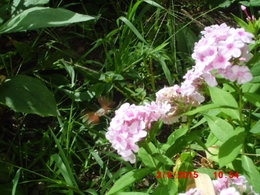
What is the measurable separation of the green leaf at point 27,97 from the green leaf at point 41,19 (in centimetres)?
22

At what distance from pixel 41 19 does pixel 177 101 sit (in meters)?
0.64

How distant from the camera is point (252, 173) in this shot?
109cm

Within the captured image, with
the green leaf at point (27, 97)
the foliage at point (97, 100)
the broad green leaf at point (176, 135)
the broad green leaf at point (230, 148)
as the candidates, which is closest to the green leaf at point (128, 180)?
the foliage at point (97, 100)

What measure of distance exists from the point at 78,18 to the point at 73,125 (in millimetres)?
490

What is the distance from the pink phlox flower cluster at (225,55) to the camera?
1.02 meters

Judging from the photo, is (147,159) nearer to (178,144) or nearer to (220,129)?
(178,144)

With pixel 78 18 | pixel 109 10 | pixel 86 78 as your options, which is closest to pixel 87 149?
pixel 86 78

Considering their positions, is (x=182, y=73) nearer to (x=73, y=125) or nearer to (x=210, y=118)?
(x=73, y=125)

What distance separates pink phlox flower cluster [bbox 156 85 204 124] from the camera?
3.99 feet

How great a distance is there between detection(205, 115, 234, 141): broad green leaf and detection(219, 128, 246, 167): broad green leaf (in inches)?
1.0

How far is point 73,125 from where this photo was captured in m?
1.75

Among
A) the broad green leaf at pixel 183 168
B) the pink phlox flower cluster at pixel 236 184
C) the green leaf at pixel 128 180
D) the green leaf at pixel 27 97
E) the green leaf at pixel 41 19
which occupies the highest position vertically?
the green leaf at pixel 41 19

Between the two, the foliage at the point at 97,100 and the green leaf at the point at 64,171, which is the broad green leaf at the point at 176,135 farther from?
the green leaf at the point at 64,171

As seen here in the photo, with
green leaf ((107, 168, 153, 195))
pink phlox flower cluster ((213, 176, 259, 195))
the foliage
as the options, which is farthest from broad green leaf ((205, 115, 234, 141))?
green leaf ((107, 168, 153, 195))
